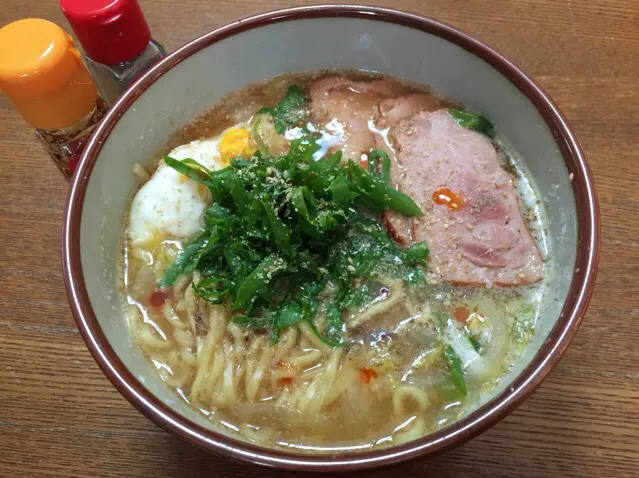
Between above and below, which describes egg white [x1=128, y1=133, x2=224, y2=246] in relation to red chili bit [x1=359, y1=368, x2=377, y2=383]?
above

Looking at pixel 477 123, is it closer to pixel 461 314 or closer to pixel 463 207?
pixel 463 207

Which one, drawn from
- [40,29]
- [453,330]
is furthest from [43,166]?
[453,330]

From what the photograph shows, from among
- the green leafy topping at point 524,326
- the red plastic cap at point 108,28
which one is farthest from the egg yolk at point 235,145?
the green leafy topping at point 524,326

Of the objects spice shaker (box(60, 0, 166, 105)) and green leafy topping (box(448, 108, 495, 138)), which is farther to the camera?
green leafy topping (box(448, 108, 495, 138))

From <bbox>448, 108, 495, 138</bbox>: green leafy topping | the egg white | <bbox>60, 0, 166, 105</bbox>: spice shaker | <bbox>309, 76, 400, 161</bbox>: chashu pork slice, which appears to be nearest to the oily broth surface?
the egg white

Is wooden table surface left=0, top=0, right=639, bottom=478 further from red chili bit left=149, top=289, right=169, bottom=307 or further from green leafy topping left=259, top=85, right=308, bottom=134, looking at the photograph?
green leafy topping left=259, top=85, right=308, bottom=134

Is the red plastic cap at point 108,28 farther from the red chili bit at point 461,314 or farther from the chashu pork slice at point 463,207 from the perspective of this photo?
the red chili bit at point 461,314
